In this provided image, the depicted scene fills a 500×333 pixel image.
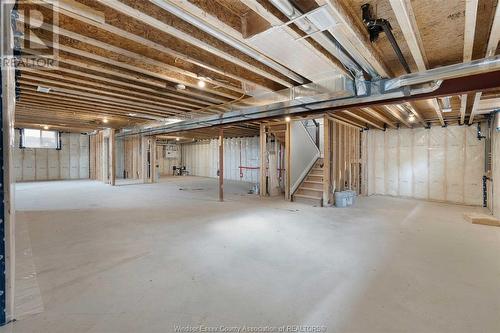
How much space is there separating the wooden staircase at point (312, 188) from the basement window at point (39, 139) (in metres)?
12.3

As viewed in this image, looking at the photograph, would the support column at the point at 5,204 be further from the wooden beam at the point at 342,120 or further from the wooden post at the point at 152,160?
the wooden post at the point at 152,160

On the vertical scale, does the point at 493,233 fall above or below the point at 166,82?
below

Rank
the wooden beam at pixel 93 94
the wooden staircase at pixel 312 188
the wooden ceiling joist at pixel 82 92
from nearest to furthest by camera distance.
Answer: the wooden ceiling joist at pixel 82 92, the wooden beam at pixel 93 94, the wooden staircase at pixel 312 188

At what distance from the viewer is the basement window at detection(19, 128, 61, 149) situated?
10781 mm

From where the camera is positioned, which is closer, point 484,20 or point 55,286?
point 55,286

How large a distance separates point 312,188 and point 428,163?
12.0 feet

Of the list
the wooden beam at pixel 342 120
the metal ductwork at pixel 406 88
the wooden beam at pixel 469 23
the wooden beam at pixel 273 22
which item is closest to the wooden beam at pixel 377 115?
the wooden beam at pixel 342 120

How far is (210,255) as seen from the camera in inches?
112

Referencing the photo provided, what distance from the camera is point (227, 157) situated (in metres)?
12.9

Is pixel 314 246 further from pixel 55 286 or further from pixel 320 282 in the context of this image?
pixel 55 286

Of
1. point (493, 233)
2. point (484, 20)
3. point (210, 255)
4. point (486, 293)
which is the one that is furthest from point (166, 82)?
point (493, 233)

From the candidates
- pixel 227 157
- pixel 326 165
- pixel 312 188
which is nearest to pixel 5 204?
pixel 326 165

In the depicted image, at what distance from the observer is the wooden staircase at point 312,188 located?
622cm

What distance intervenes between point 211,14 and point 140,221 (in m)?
3.69
